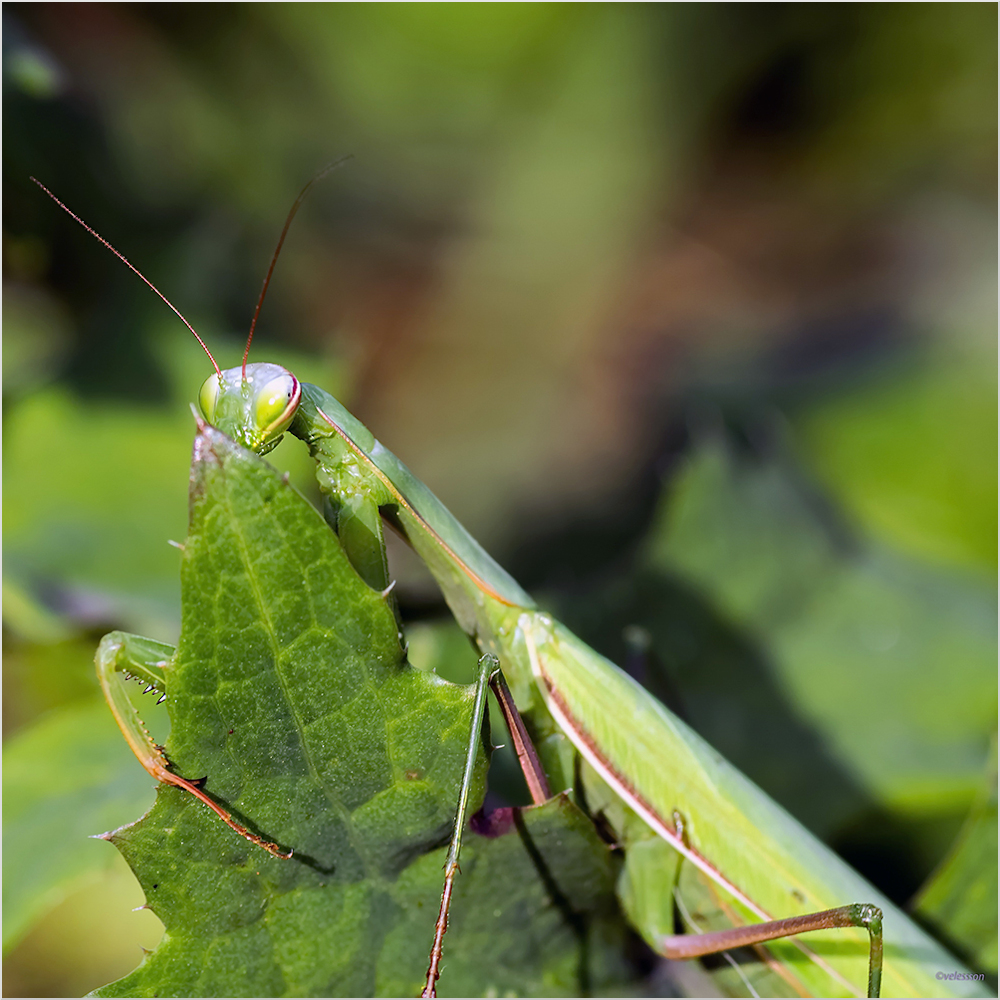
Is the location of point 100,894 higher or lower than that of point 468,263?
lower

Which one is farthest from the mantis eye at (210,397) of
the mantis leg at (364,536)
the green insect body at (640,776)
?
the mantis leg at (364,536)

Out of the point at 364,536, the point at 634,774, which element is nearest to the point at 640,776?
the point at 634,774

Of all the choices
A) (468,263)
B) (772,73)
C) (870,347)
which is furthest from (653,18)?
(870,347)

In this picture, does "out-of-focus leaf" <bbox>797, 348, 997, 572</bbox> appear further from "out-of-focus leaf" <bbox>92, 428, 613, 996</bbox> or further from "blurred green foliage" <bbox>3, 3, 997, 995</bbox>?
"out-of-focus leaf" <bbox>92, 428, 613, 996</bbox>

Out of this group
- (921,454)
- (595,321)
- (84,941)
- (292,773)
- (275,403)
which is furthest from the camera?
(595,321)

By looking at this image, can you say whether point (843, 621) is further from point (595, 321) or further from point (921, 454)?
point (595, 321)

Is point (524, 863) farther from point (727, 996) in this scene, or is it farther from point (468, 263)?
point (468, 263)

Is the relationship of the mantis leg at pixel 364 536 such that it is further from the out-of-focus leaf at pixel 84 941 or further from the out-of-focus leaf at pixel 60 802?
the out-of-focus leaf at pixel 84 941
